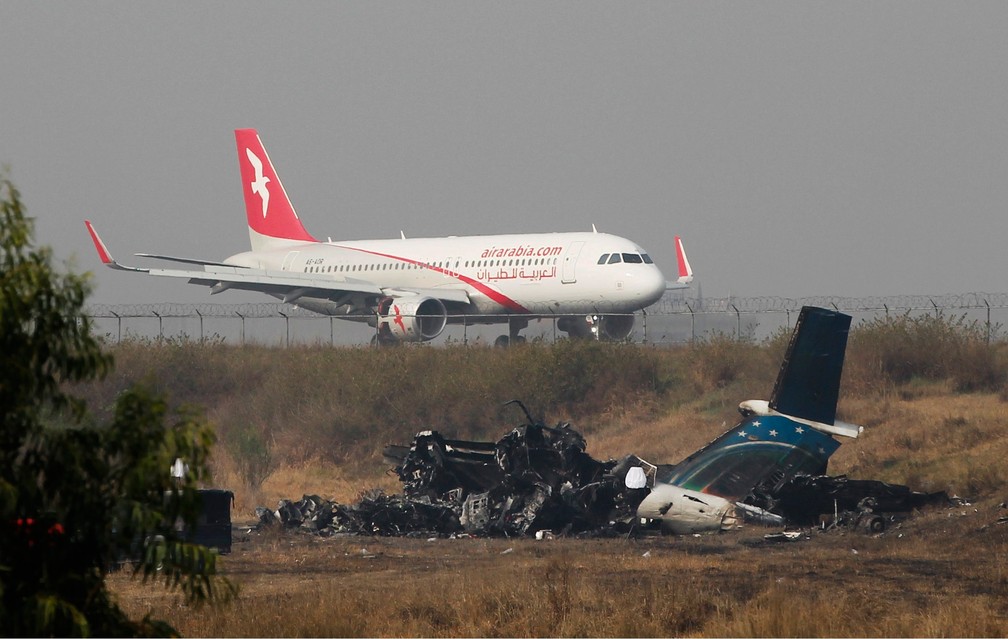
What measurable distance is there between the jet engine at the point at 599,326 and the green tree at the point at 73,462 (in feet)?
106

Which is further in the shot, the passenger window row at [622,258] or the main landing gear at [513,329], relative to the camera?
the main landing gear at [513,329]

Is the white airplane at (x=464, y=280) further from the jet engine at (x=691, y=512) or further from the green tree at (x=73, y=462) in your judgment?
the green tree at (x=73, y=462)

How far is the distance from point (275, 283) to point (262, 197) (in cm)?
1002

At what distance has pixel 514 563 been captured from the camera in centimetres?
1664

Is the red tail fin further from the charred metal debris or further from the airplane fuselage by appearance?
the charred metal debris

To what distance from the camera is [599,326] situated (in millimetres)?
39844

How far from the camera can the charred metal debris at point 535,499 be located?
19.9m

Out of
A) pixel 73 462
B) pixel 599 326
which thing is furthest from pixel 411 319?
pixel 73 462

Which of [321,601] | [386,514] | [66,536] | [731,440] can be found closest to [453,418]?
[386,514]

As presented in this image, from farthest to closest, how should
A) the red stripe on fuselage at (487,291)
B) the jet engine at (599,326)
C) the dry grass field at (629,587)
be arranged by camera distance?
the red stripe on fuselage at (487,291), the jet engine at (599,326), the dry grass field at (629,587)

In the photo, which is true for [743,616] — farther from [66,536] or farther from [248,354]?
[248,354]

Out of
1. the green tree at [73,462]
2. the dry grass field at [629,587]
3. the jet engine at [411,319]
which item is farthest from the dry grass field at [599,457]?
the jet engine at [411,319]

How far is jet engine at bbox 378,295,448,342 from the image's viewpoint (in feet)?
136

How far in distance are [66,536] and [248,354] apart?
34.9 m
